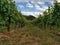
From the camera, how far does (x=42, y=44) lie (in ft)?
41.5

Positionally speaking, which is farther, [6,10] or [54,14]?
[54,14]

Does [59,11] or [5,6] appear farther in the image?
[59,11]

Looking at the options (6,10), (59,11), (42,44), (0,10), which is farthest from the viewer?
(59,11)

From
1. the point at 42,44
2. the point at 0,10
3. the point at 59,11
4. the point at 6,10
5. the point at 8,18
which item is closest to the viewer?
the point at 42,44

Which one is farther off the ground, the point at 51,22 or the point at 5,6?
the point at 5,6

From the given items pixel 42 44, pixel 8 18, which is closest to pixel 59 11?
pixel 8 18

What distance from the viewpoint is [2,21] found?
3188 cm

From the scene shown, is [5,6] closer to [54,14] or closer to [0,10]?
[0,10]

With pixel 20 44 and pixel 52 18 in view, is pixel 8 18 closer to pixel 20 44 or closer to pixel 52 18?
pixel 52 18

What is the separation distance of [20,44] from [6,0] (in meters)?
21.2

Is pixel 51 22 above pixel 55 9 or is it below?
below

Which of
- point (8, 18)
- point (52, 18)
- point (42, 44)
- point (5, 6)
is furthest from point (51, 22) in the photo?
point (42, 44)

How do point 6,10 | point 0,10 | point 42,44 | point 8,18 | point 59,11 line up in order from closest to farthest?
1. point 42,44
2. point 0,10
3. point 6,10
4. point 8,18
5. point 59,11

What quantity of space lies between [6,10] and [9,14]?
4.97 ft
